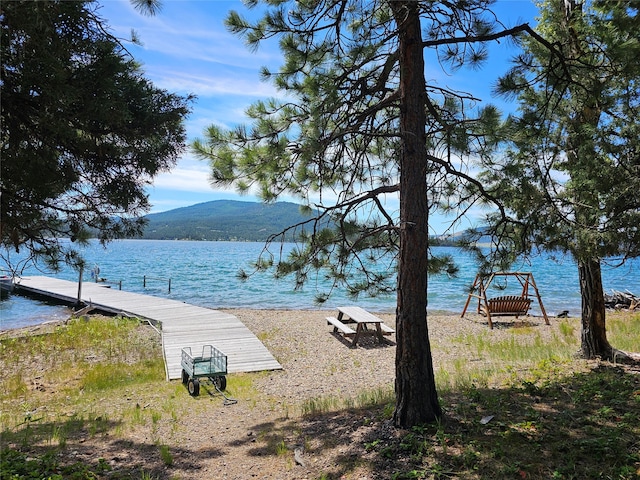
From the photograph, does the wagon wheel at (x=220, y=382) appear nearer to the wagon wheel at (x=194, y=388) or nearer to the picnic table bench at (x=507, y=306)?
the wagon wheel at (x=194, y=388)

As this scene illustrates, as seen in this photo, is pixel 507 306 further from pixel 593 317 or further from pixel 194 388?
pixel 194 388

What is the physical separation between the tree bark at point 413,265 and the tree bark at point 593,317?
4279 mm

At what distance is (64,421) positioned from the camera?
18.7 ft

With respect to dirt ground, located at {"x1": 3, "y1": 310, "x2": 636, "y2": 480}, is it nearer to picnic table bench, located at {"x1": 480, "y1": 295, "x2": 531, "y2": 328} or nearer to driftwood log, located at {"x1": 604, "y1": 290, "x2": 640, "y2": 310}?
picnic table bench, located at {"x1": 480, "y1": 295, "x2": 531, "y2": 328}

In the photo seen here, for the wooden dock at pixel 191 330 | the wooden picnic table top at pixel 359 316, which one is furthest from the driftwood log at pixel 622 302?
the wooden dock at pixel 191 330

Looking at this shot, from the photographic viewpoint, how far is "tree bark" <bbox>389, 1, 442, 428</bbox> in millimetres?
4203

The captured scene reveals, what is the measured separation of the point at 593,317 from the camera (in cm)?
716

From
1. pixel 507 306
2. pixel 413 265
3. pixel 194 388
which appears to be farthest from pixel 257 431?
pixel 507 306

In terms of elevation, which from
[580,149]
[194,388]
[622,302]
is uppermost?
[580,149]

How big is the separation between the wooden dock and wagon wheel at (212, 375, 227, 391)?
1.13m

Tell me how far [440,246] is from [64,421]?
541cm

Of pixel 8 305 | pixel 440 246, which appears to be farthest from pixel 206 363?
pixel 8 305

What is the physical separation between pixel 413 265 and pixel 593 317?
15.7 ft

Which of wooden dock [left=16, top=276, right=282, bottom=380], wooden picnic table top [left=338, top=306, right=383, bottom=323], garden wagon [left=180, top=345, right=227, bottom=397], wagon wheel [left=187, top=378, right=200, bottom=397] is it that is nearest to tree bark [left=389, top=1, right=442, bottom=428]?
garden wagon [left=180, top=345, right=227, bottom=397]
